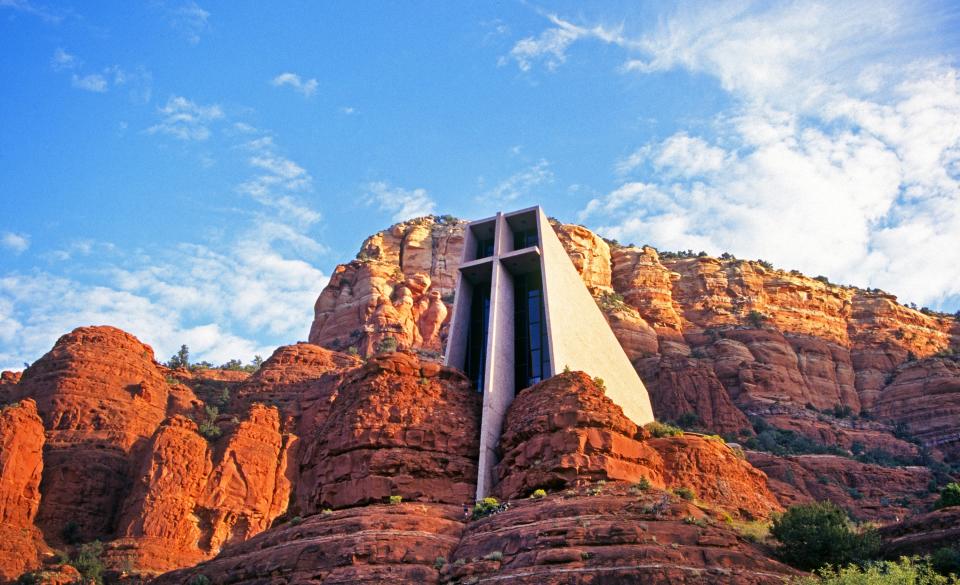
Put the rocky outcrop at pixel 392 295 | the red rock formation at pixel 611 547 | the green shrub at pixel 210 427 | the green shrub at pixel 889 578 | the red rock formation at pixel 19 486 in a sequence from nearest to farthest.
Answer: the green shrub at pixel 889 578 → the red rock formation at pixel 611 547 → the red rock formation at pixel 19 486 → the green shrub at pixel 210 427 → the rocky outcrop at pixel 392 295

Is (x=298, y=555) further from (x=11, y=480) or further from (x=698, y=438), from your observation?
(x=11, y=480)

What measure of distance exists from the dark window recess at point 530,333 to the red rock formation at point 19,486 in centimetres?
2317

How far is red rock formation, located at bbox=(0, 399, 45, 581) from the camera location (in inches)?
1594

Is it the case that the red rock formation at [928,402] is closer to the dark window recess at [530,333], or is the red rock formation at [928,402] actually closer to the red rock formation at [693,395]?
the red rock formation at [693,395]

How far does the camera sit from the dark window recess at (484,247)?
41625 millimetres

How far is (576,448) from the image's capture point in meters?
27.2

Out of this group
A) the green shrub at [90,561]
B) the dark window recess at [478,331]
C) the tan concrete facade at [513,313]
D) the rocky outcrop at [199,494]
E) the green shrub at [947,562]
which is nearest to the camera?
the green shrub at [947,562]

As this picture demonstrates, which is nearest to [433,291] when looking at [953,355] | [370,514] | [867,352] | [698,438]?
[867,352]

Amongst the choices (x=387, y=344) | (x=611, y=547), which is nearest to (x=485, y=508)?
(x=611, y=547)

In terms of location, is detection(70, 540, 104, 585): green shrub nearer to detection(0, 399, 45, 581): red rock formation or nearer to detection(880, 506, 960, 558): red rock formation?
detection(0, 399, 45, 581): red rock formation

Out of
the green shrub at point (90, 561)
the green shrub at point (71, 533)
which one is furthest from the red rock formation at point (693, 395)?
the green shrub at point (71, 533)

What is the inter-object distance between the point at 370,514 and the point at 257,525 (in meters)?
25.3

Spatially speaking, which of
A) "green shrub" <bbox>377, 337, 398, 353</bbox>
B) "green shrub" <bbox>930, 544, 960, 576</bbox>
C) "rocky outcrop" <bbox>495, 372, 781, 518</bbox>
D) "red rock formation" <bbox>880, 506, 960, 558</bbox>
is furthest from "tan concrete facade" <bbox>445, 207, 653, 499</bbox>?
"green shrub" <bbox>377, 337, 398, 353</bbox>

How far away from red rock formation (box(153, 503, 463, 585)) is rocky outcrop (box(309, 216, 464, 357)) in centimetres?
4891
